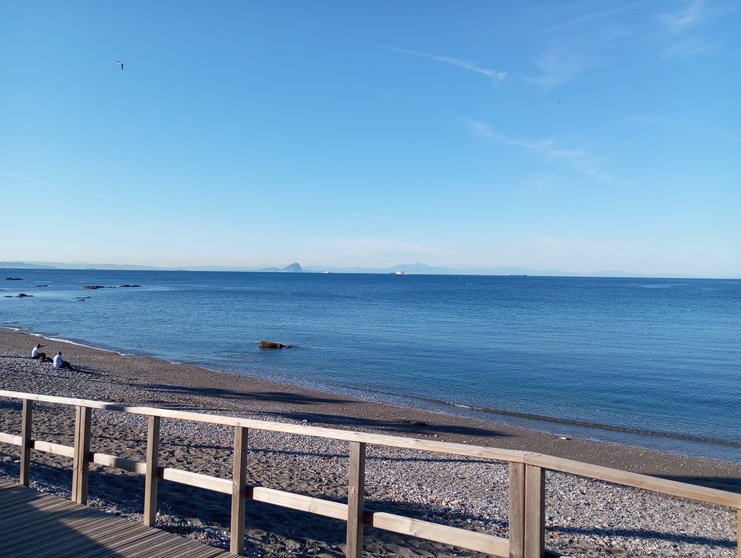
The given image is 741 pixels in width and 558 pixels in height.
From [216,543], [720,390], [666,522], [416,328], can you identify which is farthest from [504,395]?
[416,328]

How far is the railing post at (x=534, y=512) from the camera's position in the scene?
127 inches

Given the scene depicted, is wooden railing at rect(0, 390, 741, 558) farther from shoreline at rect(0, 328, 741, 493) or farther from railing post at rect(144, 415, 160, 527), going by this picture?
shoreline at rect(0, 328, 741, 493)

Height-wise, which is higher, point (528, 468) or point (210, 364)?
point (528, 468)

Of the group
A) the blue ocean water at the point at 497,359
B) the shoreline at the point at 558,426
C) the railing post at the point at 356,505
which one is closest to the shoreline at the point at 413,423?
the shoreline at the point at 558,426

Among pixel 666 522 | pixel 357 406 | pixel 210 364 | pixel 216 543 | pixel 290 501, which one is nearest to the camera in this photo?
pixel 290 501

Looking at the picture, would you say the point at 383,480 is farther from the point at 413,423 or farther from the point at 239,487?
the point at 413,423

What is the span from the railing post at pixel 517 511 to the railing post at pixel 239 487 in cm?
215

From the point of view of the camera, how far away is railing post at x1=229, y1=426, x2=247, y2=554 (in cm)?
441

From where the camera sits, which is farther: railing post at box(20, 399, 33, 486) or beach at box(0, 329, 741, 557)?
beach at box(0, 329, 741, 557)

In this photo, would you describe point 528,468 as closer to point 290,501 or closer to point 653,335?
point 290,501

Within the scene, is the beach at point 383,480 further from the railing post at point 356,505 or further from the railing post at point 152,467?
the railing post at point 356,505

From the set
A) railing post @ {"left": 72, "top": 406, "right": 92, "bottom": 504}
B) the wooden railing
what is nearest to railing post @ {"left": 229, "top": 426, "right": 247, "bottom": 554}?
the wooden railing

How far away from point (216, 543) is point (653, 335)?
144 ft

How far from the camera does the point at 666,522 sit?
8.63 metres
